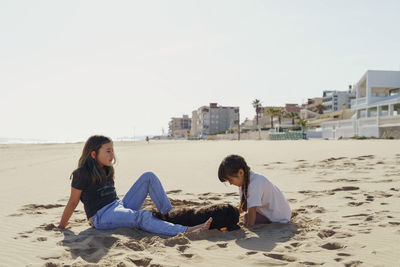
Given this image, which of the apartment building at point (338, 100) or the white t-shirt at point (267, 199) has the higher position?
the apartment building at point (338, 100)

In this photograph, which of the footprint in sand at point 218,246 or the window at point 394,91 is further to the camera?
the window at point 394,91

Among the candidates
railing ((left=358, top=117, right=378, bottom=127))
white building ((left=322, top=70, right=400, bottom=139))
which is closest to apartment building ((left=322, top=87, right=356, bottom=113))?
white building ((left=322, top=70, right=400, bottom=139))

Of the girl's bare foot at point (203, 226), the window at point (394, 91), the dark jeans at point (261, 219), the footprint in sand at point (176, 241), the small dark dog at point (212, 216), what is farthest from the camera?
the window at point (394, 91)

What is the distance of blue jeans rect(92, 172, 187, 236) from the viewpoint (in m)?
3.88

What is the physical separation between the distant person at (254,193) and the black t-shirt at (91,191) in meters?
1.31

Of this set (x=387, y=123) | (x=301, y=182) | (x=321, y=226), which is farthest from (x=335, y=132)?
(x=321, y=226)

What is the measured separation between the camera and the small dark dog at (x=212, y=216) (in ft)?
12.9

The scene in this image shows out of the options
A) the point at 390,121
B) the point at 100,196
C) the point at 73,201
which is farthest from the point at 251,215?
the point at 390,121

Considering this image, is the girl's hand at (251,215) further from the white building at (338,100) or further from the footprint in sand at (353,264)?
the white building at (338,100)

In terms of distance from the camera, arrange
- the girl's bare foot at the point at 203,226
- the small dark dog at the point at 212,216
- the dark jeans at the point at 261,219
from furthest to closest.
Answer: the dark jeans at the point at 261,219 < the small dark dog at the point at 212,216 < the girl's bare foot at the point at 203,226

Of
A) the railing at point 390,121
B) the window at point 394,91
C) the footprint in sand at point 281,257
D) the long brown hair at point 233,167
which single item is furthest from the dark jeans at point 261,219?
the window at point 394,91

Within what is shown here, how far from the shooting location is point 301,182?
298 inches

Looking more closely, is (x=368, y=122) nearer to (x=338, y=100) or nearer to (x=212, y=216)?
(x=212, y=216)

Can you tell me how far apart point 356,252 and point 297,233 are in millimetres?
792
